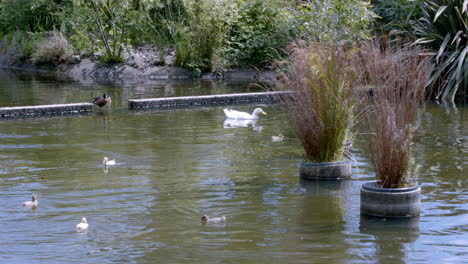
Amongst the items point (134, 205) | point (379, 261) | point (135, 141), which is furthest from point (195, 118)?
point (379, 261)

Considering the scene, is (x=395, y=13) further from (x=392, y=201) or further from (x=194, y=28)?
(x=392, y=201)

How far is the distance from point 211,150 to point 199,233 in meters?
4.05

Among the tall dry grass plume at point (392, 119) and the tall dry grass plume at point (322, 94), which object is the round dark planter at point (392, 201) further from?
the tall dry grass plume at point (322, 94)

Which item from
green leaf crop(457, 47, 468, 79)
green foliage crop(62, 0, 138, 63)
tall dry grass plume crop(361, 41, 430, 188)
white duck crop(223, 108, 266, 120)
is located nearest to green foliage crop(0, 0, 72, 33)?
green foliage crop(62, 0, 138, 63)

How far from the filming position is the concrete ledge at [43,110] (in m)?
14.2

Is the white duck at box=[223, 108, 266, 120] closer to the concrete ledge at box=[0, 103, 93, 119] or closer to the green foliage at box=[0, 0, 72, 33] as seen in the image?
the concrete ledge at box=[0, 103, 93, 119]

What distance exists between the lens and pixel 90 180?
8.59 meters

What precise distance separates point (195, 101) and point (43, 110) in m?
3.46

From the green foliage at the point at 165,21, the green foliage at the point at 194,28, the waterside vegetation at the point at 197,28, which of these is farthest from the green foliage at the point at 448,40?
the green foliage at the point at 165,21

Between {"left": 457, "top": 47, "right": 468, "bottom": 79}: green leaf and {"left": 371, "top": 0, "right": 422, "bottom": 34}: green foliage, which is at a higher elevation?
{"left": 371, "top": 0, "right": 422, "bottom": 34}: green foliage

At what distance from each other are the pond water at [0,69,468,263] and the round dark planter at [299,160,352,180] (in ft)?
0.39

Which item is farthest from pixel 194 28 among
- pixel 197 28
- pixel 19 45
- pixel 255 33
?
pixel 19 45

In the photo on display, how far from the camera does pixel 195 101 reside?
16.0 m

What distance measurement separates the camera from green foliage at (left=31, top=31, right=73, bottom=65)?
25.7m
